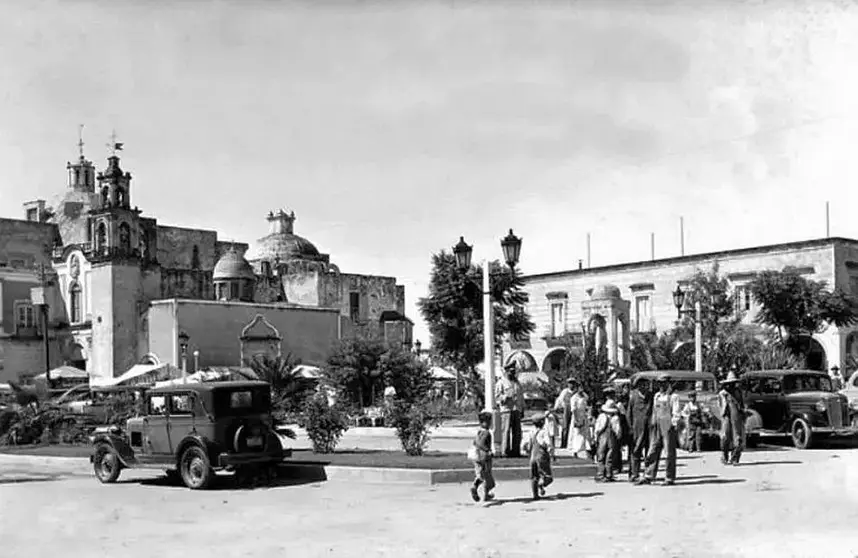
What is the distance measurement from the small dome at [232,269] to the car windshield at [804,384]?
3777cm

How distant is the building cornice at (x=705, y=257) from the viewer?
4594 cm

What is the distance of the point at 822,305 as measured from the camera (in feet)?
134

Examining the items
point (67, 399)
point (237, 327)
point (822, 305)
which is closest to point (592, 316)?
point (822, 305)

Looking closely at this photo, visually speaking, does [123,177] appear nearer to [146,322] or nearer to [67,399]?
[146,322]

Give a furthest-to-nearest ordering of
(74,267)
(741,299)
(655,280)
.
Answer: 1. (74,267)
2. (655,280)
3. (741,299)

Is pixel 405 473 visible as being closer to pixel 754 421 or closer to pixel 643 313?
pixel 754 421

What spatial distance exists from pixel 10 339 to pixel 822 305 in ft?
123

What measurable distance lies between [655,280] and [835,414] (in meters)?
30.0

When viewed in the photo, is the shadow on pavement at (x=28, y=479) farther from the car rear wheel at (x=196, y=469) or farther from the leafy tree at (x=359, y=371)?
the leafy tree at (x=359, y=371)

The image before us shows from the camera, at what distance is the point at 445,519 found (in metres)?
12.6

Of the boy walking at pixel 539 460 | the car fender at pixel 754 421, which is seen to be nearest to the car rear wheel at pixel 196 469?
the boy walking at pixel 539 460

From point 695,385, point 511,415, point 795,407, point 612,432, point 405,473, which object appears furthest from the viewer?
point 695,385

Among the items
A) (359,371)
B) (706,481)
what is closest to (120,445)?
(706,481)

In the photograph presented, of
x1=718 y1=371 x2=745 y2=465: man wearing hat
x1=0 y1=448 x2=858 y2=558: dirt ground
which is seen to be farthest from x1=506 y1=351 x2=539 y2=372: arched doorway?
x1=0 y1=448 x2=858 y2=558: dirt ground
